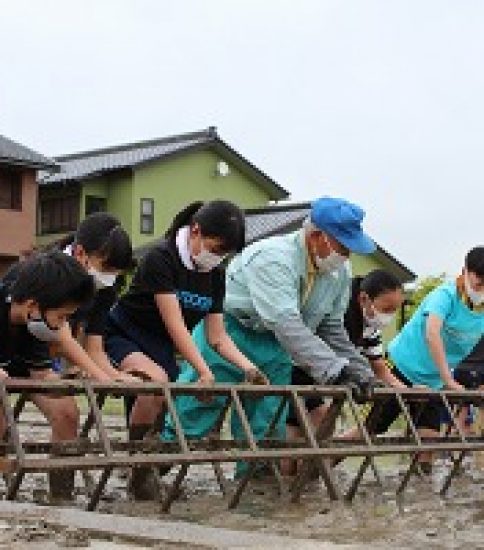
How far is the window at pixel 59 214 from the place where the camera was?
34.1m

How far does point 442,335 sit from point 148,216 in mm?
26841

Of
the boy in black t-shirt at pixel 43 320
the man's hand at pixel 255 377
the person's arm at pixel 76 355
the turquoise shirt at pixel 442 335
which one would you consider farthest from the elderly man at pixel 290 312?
the turquoise shirt at pixel 442 335

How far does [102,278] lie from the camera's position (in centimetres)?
553

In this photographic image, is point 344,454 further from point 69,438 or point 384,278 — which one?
point 384,278

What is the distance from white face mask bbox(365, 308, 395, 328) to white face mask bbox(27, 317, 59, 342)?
256 centimetres

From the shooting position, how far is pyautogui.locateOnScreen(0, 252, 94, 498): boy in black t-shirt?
186 inches

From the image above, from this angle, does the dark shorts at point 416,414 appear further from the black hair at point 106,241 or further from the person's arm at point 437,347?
the black hair at point 106,241

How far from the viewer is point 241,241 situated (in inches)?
225

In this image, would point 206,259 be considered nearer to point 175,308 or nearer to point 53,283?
point 175,308

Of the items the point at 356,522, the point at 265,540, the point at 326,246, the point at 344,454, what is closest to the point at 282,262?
the point at 326,246

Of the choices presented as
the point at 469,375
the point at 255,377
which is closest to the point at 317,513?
the point at 255,377

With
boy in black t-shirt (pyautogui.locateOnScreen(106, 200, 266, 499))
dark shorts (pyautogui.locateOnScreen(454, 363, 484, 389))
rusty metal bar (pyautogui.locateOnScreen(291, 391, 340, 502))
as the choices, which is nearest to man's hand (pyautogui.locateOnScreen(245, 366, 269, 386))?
boy in black t-shirt (pyautogui.locateOnScreen(106, 200, 266, 499))

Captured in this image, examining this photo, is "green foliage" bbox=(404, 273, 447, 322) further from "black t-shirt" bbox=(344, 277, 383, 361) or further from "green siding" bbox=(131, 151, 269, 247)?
"black t-shirt" bbox=(344, 277, 383, 361)

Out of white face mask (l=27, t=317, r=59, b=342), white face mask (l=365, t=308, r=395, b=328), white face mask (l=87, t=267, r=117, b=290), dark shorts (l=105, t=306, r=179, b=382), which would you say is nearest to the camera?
white face mask (l=27, t=317, r=59, b=342)
